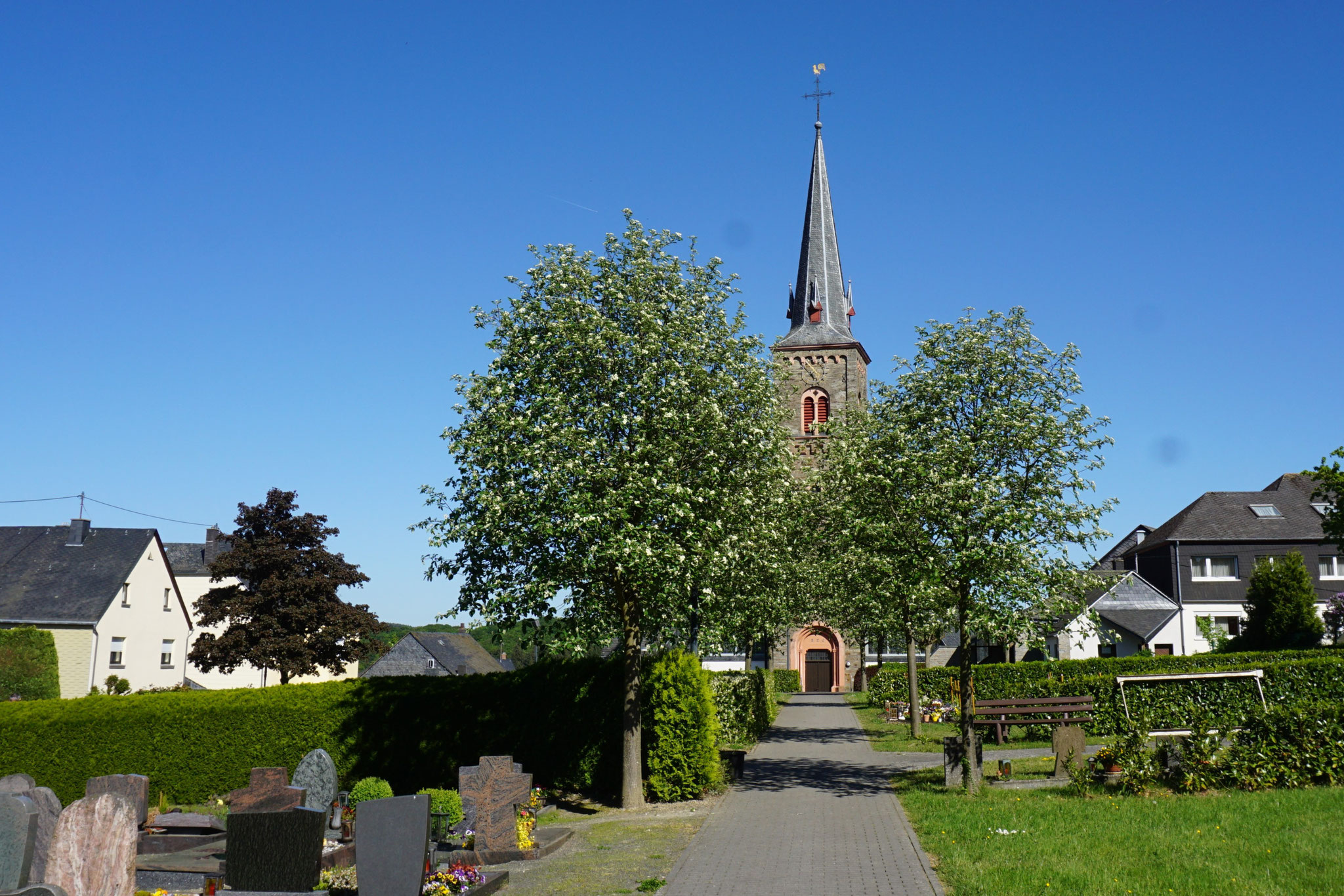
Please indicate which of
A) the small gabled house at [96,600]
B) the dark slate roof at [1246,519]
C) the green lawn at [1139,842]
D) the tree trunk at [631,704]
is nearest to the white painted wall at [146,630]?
the small gabled house at [96,600]

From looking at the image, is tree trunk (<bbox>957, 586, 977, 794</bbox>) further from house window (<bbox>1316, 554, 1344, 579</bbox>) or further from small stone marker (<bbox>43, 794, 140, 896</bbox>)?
house window (<bbox>1316, 554, 1344, 579</bbox>)

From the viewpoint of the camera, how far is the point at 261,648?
41.6m

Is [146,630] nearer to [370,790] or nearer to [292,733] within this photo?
[292,733]

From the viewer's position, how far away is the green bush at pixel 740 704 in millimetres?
23594

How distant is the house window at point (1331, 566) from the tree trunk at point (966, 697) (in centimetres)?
4704

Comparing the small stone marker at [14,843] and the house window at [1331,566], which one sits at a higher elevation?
the house window at [1331,566]

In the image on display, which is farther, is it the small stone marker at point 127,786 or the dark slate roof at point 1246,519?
the dark slate roof at point 1246,519

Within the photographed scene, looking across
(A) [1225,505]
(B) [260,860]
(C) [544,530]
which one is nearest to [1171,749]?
(C) [544,530]

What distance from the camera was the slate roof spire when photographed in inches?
2361

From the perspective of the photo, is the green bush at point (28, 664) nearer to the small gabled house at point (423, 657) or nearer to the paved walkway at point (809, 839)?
the paved walkway at point (809, 839)

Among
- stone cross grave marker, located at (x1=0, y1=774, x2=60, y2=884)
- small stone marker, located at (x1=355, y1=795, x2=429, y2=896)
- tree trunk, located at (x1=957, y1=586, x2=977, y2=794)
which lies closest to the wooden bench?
tree trunk, located at (x1=957, y1=586, x2=977, y2=794)

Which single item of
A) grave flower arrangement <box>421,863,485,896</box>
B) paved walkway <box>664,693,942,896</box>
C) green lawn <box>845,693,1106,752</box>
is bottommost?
green lawn <box>845,693,1106,752</box>

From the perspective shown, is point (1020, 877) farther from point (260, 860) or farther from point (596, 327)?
point (596, 327)

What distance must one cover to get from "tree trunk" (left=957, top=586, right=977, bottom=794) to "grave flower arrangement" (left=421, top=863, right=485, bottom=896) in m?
8.82
